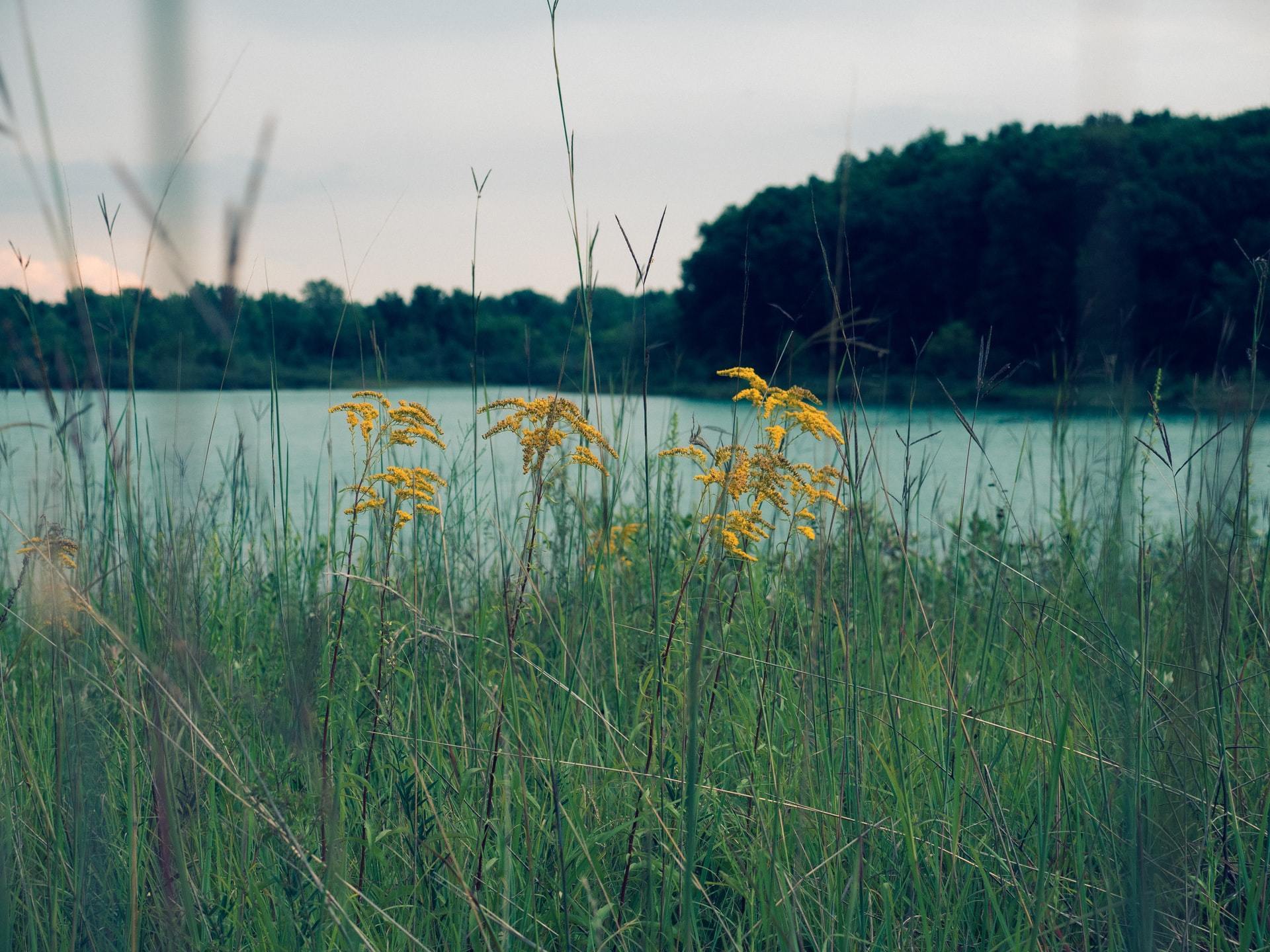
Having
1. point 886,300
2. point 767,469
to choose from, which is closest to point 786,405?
point 767,469

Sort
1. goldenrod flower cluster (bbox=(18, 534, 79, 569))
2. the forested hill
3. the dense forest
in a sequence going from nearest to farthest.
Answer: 1. the dense forest
2. goldenrod flower cluster (bbox=(18, 534, 79, 569))
3. the forested hill

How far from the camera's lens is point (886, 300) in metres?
17.0

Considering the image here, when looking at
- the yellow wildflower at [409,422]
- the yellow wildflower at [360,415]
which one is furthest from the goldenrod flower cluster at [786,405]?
the yellow wildflower at [360,415]

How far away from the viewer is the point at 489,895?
4.26ft

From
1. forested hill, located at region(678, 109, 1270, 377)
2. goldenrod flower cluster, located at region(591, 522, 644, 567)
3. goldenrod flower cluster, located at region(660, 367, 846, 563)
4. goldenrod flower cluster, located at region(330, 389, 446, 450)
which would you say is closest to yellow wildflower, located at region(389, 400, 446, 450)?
goldenrod flower cluster, located at region(330, 389, 446, 450)

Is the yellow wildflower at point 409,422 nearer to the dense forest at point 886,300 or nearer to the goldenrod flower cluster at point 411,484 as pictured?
the goldenrod flower cluster at point 411,484

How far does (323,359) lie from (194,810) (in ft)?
3.97

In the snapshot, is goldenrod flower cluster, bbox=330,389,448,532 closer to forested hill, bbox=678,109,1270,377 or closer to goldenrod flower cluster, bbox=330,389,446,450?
goldenrod flower cluster, bbox=330,389,446,450

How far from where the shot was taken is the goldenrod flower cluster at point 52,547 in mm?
1206

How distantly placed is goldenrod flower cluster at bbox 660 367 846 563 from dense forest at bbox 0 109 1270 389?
10 cm

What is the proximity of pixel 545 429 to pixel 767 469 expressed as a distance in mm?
416

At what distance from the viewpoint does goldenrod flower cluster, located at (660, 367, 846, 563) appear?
1453 mm

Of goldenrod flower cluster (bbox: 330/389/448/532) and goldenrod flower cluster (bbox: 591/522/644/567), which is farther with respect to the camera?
goldenrod flower cluster (bbox: 591/522/644/567)

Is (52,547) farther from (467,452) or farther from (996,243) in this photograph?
(996,243)
